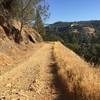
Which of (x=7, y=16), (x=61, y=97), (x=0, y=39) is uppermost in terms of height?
(x=7, y=16)

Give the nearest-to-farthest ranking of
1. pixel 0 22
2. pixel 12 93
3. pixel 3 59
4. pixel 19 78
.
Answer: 1. pixel 12 93
2. pixel 19 78
3. pixel 3 59
4. pixel 0 22

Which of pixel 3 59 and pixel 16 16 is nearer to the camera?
pixel 3 59

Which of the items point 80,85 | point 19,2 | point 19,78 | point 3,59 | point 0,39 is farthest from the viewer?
point 19,2

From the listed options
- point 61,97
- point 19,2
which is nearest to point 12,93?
point 61,97

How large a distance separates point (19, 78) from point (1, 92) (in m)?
3.98

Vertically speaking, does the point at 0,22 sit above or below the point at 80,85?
above

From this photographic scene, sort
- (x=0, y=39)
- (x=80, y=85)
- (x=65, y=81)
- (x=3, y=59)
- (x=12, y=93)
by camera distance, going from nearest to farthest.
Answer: (x=80, y=85) < (x=12, y=93) < (x=65, y=81) < (x=3, y=59) < (x=0, y=39)

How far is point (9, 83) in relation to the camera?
14883mm

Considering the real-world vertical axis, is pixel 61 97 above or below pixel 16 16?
below

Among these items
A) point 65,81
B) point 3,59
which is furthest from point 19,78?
point 3,59

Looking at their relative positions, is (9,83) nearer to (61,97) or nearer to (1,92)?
(1,92)

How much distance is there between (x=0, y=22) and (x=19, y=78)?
22896 mm

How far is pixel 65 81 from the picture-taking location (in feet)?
47.3

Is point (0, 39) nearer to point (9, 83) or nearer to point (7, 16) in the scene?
point (7, 16)
